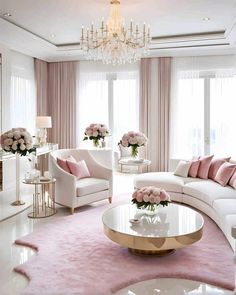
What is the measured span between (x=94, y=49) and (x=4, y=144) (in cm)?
213

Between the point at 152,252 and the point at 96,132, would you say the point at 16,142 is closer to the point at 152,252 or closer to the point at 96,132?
the point at 96,132

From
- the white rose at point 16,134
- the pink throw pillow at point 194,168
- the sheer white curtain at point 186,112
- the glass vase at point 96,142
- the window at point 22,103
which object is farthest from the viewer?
the sheer white curtain at point 186,112

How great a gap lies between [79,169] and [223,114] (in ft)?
13.3

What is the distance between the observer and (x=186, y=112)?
26.0 feet

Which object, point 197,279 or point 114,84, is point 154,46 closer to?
point 114,84

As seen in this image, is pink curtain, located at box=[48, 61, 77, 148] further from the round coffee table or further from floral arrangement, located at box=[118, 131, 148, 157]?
the round coffee table

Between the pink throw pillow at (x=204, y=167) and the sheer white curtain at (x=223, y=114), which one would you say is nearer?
the pink throw pillow at (x=204, y=167)

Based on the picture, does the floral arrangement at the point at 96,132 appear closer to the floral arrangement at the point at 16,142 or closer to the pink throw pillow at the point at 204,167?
the floral arrangement at the point at 16,142

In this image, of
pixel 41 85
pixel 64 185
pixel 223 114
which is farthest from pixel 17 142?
pixel 223 114

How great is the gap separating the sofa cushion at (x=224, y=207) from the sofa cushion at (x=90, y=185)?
190cm

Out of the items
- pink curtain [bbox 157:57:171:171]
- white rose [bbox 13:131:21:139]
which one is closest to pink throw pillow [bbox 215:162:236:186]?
pink curtain [bbox 157:57:171:171]

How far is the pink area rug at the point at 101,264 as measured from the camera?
285 cm

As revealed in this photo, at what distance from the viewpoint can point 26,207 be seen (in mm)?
5367

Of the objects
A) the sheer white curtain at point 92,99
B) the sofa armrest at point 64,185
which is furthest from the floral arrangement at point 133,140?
the sheer white curtain at point 92,99
